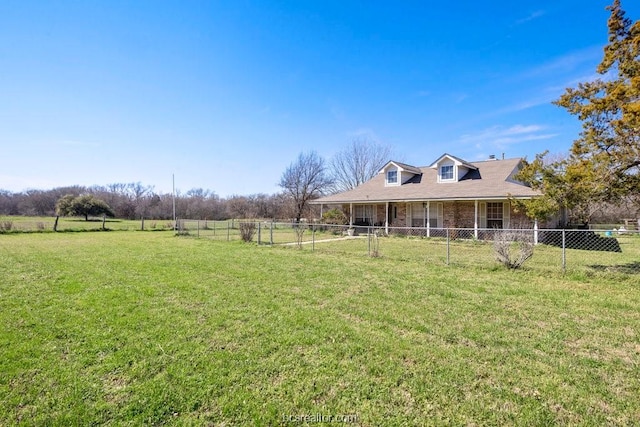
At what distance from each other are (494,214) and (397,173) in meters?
6.90

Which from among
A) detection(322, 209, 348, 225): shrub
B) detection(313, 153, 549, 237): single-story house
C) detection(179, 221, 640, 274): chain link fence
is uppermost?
detection(313, 153, 549, 237): single-story house

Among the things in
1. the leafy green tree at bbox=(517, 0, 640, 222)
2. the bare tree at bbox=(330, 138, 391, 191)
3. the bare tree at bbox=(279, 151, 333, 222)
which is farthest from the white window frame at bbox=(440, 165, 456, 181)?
the bare tree at bbox=(330, 138, 391, 191)

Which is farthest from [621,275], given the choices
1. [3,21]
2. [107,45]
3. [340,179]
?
[340,179]

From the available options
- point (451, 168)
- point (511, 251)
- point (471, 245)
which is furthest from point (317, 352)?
point (451, 168)

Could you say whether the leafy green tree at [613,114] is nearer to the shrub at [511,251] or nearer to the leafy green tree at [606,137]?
the leafy green tree at [606,137]

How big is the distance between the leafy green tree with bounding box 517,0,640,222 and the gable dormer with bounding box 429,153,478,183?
10531mm

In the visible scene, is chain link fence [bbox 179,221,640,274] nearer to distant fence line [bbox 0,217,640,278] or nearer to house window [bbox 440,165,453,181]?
distant fence line [bbox 0,217,640,278]

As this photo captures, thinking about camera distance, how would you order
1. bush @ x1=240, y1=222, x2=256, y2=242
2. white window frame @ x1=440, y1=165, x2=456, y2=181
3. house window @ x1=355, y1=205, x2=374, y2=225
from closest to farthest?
bush @ x1=240, y1=222, x2=256, y2=242 → white window frame @ x1=440, y1=165, x2=456, y2=181 → house window @ x1=355, y1=205, x2=374, y2=225

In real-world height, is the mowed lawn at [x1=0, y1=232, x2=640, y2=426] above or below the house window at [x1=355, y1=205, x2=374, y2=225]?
below

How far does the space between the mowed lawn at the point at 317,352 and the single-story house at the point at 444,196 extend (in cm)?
1009

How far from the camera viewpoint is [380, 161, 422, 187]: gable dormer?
21281mm

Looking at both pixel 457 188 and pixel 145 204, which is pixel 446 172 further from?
pixel 145 204

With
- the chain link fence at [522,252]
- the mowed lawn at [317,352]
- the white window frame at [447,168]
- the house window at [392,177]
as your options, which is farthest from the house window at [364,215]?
the mowed lawn at [317,352]

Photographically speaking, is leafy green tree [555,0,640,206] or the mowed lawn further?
leafy green tree [555,0,640,206]
